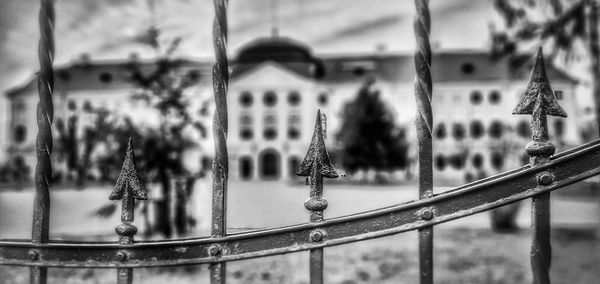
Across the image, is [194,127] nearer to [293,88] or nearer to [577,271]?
[577,271]

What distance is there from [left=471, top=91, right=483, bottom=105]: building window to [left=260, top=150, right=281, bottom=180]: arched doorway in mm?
13254

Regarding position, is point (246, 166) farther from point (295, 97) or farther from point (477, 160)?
point (477, 160)

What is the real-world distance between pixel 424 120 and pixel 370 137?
2170 cm

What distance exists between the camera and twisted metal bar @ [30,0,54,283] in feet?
3.03

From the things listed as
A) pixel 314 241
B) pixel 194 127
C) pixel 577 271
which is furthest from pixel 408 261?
pixel 314 241

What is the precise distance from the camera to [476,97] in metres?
34.0

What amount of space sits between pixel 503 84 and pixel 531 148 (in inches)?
1356

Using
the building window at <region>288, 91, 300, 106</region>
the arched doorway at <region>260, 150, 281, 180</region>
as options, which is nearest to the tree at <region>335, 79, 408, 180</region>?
the building window at <region>288, 91, 300, 106</region>

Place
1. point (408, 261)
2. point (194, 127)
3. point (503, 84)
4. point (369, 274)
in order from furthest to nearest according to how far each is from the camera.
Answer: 1. point (503, 84)
2. point (194, 127)
3. point (408, 261)
4. point (369, 274)

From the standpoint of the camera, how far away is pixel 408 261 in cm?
492

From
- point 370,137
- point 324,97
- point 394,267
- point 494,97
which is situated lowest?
point 394,267

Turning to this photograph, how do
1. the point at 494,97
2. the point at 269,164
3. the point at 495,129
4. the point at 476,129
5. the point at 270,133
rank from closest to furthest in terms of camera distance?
1. the point at 495,129
2. the point at 476,129
3. the point at 494,97
4. the point at 269,164
5. the point at 270,133

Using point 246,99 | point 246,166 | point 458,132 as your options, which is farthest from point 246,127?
point 458,132

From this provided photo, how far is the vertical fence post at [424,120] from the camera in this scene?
851 millimetres
